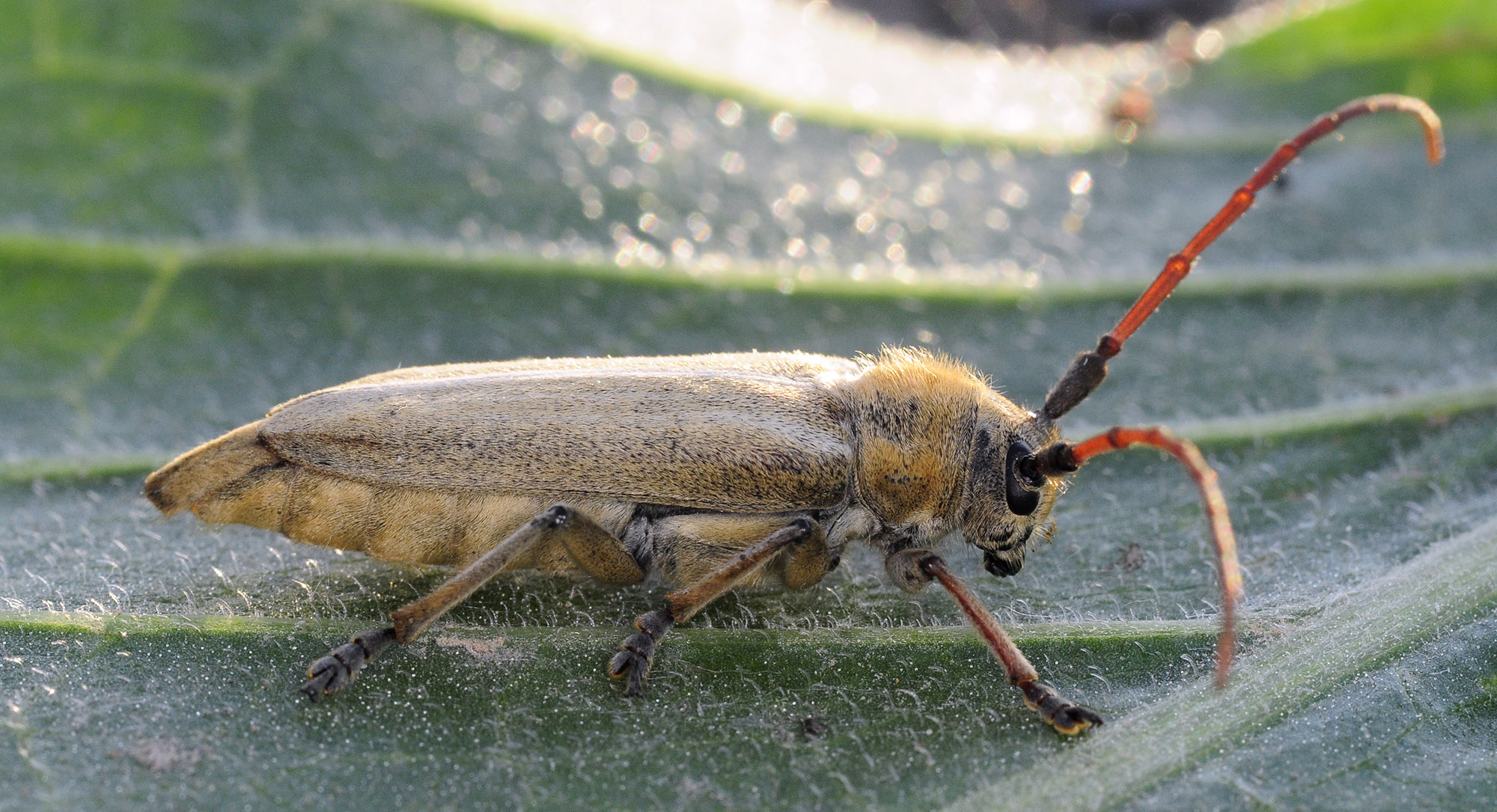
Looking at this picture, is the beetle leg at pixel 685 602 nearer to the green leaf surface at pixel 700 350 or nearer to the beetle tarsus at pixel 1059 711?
the green leaf surface at pixel 700 350

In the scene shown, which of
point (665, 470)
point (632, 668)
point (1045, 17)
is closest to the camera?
point (632, 668)

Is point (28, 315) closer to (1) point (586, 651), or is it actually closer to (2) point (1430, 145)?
(1) point (586, 651)

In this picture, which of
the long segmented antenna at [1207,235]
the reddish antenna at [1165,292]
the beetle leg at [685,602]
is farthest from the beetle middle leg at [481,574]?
the long segmented antenna at [1207,235]

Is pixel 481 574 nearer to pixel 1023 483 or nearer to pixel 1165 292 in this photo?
pixel 1023 483

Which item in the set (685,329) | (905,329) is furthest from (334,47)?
(905,329)

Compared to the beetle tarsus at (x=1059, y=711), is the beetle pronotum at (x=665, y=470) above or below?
above

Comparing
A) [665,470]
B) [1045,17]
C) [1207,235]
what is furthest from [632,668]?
[1045,17]

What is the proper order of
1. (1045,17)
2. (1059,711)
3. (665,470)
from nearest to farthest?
(1059,711) → (665,470) → (1045,17)
